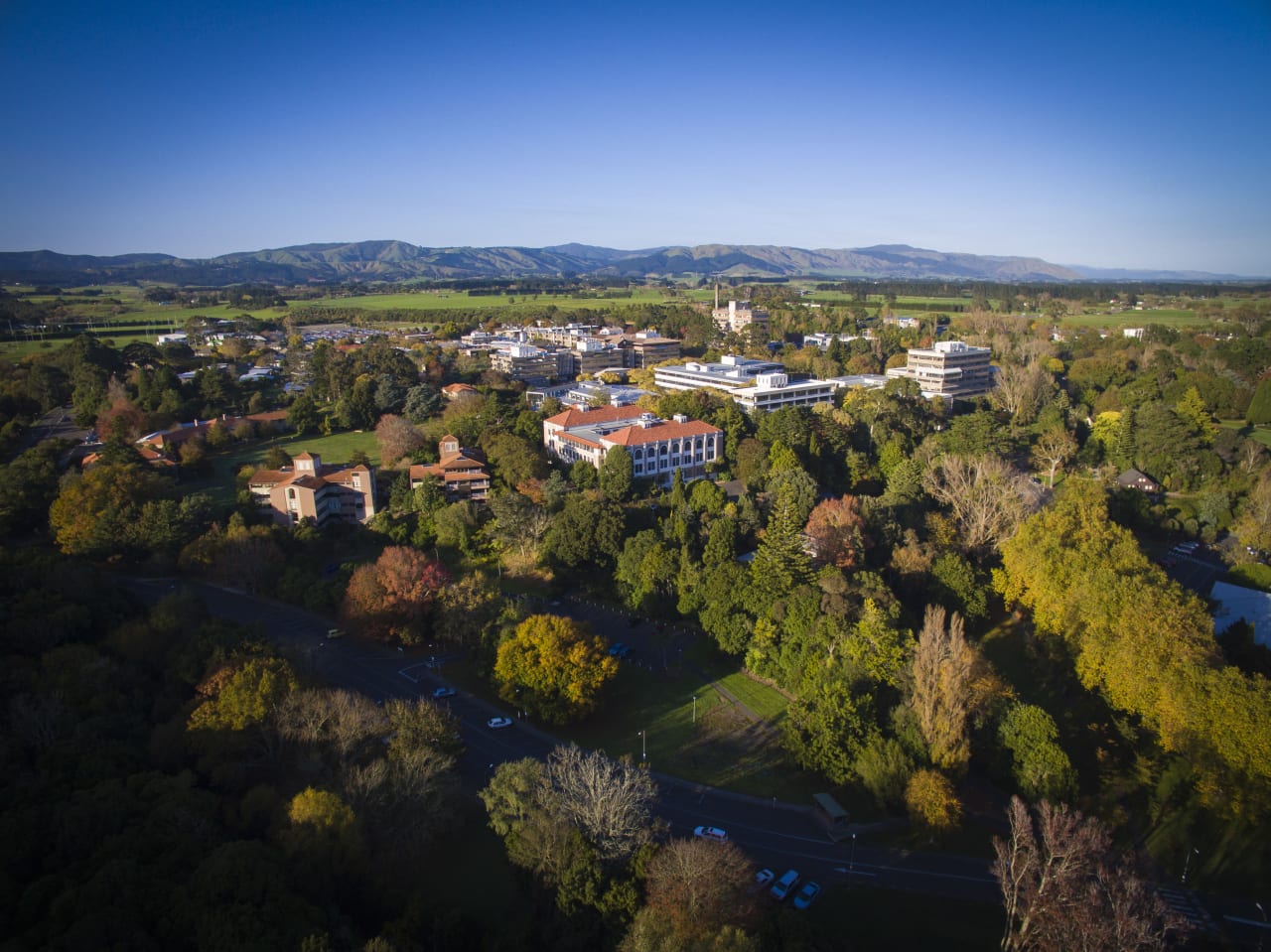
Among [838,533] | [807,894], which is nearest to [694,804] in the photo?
[807,894]

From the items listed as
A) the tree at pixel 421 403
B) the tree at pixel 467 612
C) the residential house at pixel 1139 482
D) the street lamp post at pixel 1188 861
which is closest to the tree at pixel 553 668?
the tree at pixel 467 612

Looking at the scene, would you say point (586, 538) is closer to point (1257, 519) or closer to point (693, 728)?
point (693, 728)

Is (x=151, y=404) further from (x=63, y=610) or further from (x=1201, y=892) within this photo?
(x=1201, y=892)

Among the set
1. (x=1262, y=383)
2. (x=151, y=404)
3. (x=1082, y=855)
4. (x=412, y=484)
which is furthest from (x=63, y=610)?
(x=1262, y=383)

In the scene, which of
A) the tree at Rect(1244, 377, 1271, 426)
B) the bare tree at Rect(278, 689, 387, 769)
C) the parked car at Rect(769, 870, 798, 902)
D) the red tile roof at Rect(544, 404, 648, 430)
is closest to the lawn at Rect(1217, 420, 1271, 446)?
the tree at Rect(1244, 377, 1271, 426)

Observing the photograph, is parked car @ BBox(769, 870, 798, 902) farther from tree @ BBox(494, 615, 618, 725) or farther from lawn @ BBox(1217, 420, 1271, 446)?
lawn @ BBox(1217, 420, 1271, 446)
